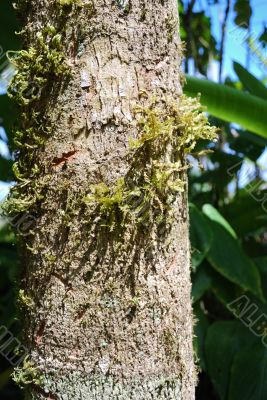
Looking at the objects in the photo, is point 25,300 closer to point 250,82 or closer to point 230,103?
point 230,103

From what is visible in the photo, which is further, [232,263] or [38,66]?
[232,263]

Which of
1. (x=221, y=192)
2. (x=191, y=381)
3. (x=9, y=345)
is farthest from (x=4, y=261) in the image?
(x=191, y=381)

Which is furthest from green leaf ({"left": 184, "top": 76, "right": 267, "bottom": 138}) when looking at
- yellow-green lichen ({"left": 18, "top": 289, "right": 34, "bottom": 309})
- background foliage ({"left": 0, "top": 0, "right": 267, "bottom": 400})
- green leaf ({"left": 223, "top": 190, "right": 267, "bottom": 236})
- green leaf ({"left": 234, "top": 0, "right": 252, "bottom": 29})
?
green leaf ({"left": 234, "top": 0, "right": 252, "bottom": 29})

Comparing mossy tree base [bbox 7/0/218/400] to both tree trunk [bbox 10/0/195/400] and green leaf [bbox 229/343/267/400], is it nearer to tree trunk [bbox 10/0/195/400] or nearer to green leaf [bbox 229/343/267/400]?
tree trunk [bbox 10/0/195/400]

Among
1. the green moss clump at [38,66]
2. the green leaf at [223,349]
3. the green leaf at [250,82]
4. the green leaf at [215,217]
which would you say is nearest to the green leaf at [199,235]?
the green leaf at [215,217]

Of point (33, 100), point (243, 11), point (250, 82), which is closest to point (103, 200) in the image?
point (33, 100)

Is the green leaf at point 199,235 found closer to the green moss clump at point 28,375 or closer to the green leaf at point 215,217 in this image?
the green leaf at point 215,217

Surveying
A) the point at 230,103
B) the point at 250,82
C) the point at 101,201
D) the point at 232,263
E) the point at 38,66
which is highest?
the point at 38,66

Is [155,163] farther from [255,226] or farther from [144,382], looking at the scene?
[255,226]
